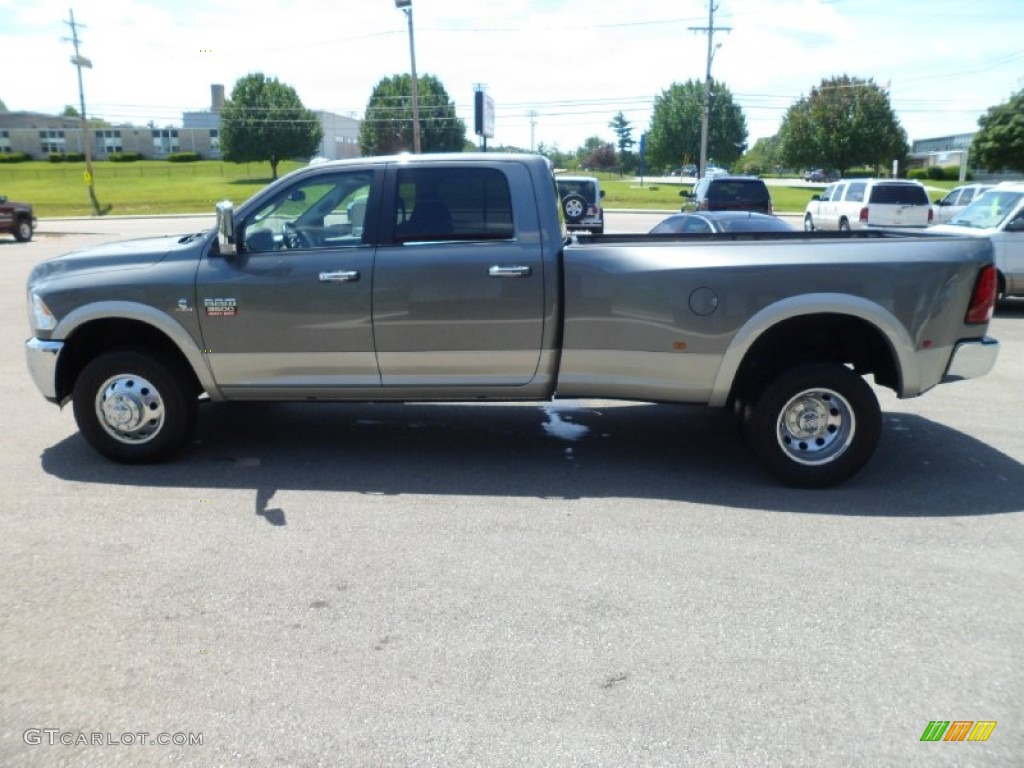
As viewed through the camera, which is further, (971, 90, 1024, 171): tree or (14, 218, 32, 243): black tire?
(971, 90, 1024, 171): tree

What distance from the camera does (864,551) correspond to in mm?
4871

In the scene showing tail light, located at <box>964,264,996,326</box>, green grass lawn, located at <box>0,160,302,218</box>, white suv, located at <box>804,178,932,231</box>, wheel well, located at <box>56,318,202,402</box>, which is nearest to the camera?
tail light, located at <box>964,264,996,326</box>

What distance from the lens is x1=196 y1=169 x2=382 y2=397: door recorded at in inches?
233

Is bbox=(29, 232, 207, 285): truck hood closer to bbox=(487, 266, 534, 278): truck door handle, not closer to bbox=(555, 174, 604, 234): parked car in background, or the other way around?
bbox=(487, 266, 534, 278): truck door handle

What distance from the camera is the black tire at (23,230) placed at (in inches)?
1177

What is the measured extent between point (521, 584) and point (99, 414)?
338cm

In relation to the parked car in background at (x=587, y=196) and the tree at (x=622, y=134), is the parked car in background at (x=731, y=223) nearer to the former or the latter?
the parked car in background at (x=587, y=196)

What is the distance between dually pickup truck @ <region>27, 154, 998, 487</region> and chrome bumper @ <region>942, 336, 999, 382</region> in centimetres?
1

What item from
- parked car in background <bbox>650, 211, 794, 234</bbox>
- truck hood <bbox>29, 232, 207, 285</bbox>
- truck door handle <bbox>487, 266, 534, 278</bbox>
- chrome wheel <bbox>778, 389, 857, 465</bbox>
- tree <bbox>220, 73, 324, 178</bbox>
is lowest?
chrome wheel <bbox>778, 389, 857, 465</bbox>

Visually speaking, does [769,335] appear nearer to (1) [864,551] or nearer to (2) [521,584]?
(1) [864,551]

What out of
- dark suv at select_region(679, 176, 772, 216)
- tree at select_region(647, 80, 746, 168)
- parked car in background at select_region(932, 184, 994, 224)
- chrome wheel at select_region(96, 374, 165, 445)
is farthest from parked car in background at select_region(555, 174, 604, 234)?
tree at select_region(647, 80, 746, 168)

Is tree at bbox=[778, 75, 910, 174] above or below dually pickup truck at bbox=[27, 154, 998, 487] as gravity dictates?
above

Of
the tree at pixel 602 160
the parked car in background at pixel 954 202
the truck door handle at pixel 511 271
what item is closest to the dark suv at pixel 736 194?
the parked car in background at pixel 954 202

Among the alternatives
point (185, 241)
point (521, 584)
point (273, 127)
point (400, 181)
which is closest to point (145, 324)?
point (185, 241)
